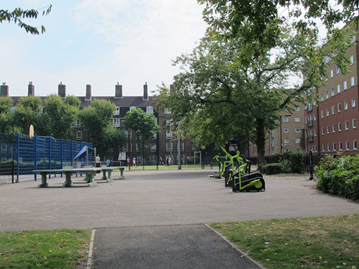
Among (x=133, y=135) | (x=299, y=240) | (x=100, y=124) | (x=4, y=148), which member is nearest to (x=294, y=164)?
(x=4, y=148)

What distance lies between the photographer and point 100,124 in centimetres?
7312

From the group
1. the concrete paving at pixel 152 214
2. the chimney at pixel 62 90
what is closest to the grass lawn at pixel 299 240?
the concrete paving at pixel 152 214

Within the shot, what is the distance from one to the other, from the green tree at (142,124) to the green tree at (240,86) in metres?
44.9

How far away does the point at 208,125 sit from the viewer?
106 feet

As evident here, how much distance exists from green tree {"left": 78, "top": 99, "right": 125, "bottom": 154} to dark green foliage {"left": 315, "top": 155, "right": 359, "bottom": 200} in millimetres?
62014

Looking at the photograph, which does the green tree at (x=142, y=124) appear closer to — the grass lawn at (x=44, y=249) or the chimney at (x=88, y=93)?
the chimney at (x=88, y=93)

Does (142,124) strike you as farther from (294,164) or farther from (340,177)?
(340,177)

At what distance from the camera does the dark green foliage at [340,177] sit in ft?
35.5

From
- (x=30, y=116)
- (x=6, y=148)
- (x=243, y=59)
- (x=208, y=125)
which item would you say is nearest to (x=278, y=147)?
(x=30, y=116)

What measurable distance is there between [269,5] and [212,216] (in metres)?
5.06

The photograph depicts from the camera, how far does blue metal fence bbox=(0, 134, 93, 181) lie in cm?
1986

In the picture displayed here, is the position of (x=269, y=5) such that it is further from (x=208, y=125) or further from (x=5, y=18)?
(x=208, y=125)

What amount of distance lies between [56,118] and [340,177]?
6308cm

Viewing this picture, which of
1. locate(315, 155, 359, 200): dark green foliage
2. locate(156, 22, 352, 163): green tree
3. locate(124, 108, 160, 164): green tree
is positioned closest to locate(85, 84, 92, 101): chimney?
locate(124, 108, 160, 164): green tree
